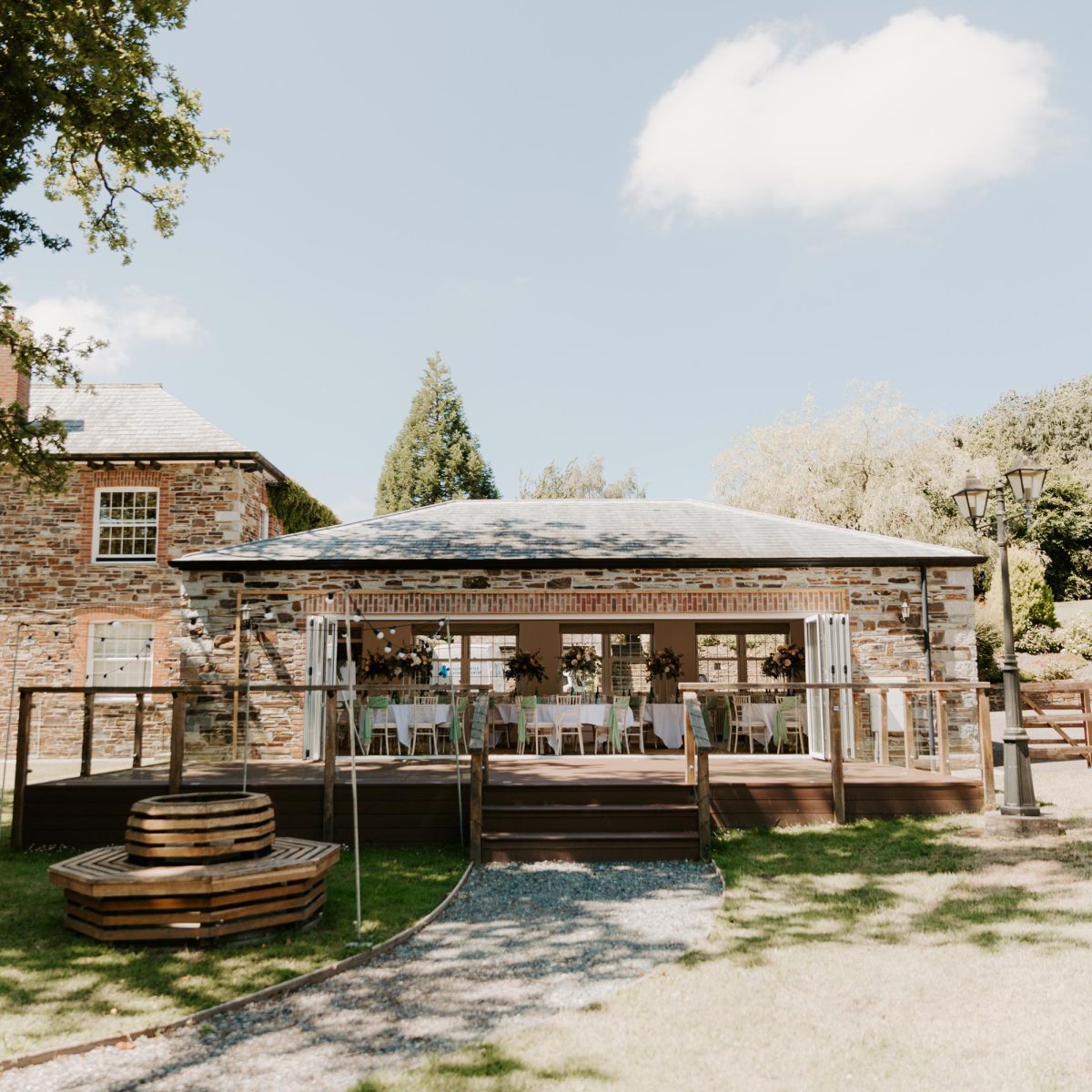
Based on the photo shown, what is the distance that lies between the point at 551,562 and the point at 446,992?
8.12 metres

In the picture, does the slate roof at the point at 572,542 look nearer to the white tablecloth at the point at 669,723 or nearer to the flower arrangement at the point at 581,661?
the white tablecloth at the point at 669,723

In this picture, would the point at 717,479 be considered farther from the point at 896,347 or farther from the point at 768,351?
the point at 896,347

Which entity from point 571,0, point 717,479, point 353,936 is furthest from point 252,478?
point 717,479

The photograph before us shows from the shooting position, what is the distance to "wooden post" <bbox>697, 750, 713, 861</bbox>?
7812 mm

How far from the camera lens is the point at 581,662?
17.2 metres

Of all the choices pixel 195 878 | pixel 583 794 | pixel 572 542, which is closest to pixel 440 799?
pixel 583 794

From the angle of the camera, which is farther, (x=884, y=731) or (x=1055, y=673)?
(x=1055, y=673)

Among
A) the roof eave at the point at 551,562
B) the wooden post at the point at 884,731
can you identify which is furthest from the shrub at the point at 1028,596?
the wooden post at the point at 884,731

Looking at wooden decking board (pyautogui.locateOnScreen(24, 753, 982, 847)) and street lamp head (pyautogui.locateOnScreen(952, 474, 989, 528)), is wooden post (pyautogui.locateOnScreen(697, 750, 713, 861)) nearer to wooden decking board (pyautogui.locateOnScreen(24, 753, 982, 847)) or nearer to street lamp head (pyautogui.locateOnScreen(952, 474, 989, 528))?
wooden decking board (pyautogui.locateOnScreen(24, 753, 982, 847))

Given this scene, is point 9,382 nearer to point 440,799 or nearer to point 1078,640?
point 440,799

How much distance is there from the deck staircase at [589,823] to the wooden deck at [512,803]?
13 millimetres

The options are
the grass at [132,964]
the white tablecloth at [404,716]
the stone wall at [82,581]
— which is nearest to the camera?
the grass at [132,964]

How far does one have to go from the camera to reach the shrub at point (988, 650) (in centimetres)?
2152

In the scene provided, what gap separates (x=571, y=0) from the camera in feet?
36.2
